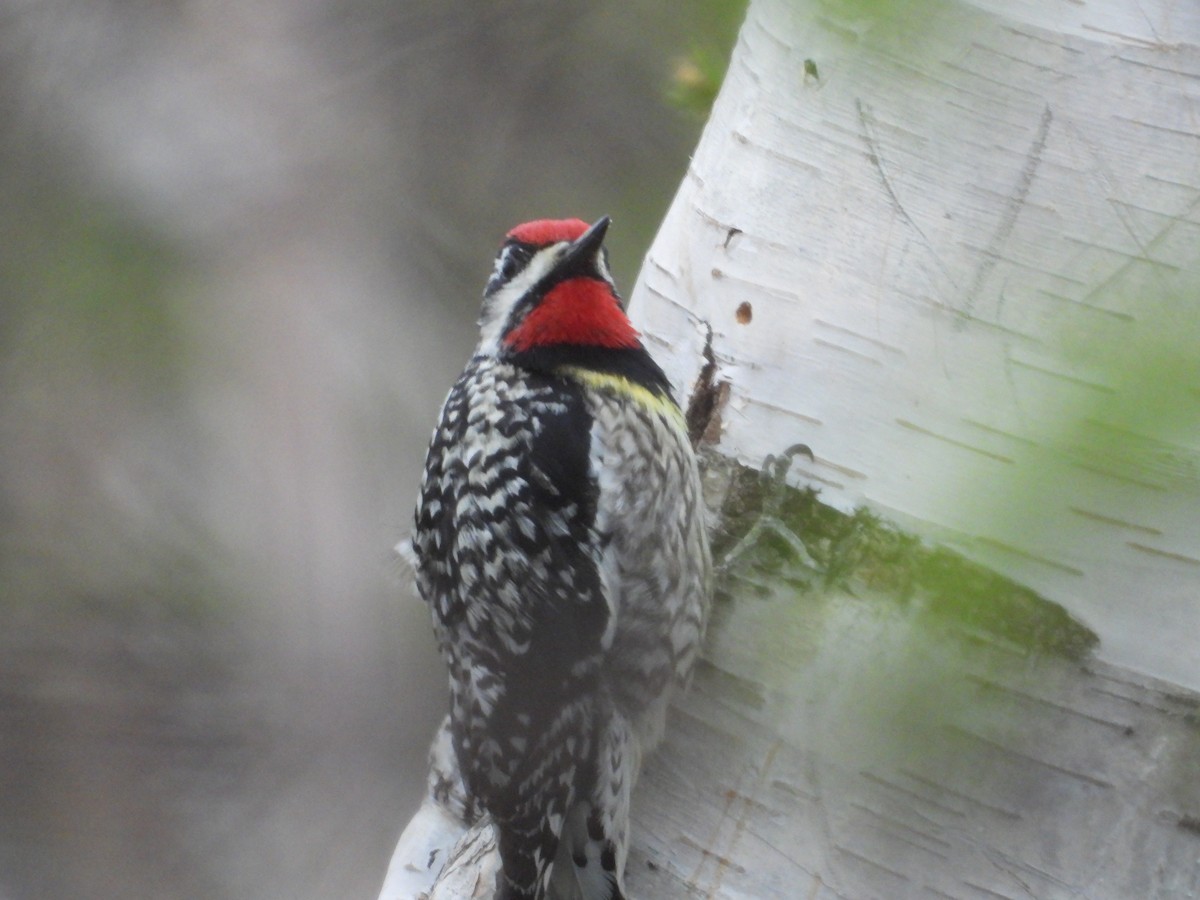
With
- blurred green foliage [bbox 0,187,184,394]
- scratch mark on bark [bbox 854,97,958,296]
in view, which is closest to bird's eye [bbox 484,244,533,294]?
scratch mark on bark [bbox 854,97,958,296]

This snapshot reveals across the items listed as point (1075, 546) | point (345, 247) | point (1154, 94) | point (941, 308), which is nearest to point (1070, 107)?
point (1154, 94)

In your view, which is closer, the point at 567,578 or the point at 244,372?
the point at 567,578

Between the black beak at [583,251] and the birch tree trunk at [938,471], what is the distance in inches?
6.3

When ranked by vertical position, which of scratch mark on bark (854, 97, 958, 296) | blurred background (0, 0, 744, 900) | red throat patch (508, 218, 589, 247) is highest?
scratch mark on bark (854, 97, 958, 296)

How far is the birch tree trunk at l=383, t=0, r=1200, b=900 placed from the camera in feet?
2.59

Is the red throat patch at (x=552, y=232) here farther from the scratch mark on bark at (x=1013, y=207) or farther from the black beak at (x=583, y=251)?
the scratch mark on bark at (x=1013, y=207)

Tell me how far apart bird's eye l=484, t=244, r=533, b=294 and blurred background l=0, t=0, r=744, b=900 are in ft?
6.65

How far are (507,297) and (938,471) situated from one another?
1.21 metres

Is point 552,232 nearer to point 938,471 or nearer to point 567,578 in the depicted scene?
point 567,578

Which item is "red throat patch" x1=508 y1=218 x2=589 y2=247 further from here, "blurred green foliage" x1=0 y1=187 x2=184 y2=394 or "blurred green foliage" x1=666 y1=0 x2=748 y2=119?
"blurred green foliage" x1=0 y1=187 x2=184 y2=394

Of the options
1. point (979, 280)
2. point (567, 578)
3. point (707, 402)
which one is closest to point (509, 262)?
point (707, 402)

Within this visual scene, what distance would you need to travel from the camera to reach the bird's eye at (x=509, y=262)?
2.45 meters

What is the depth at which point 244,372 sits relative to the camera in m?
5.12

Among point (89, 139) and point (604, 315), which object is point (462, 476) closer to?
point (604, 315)
